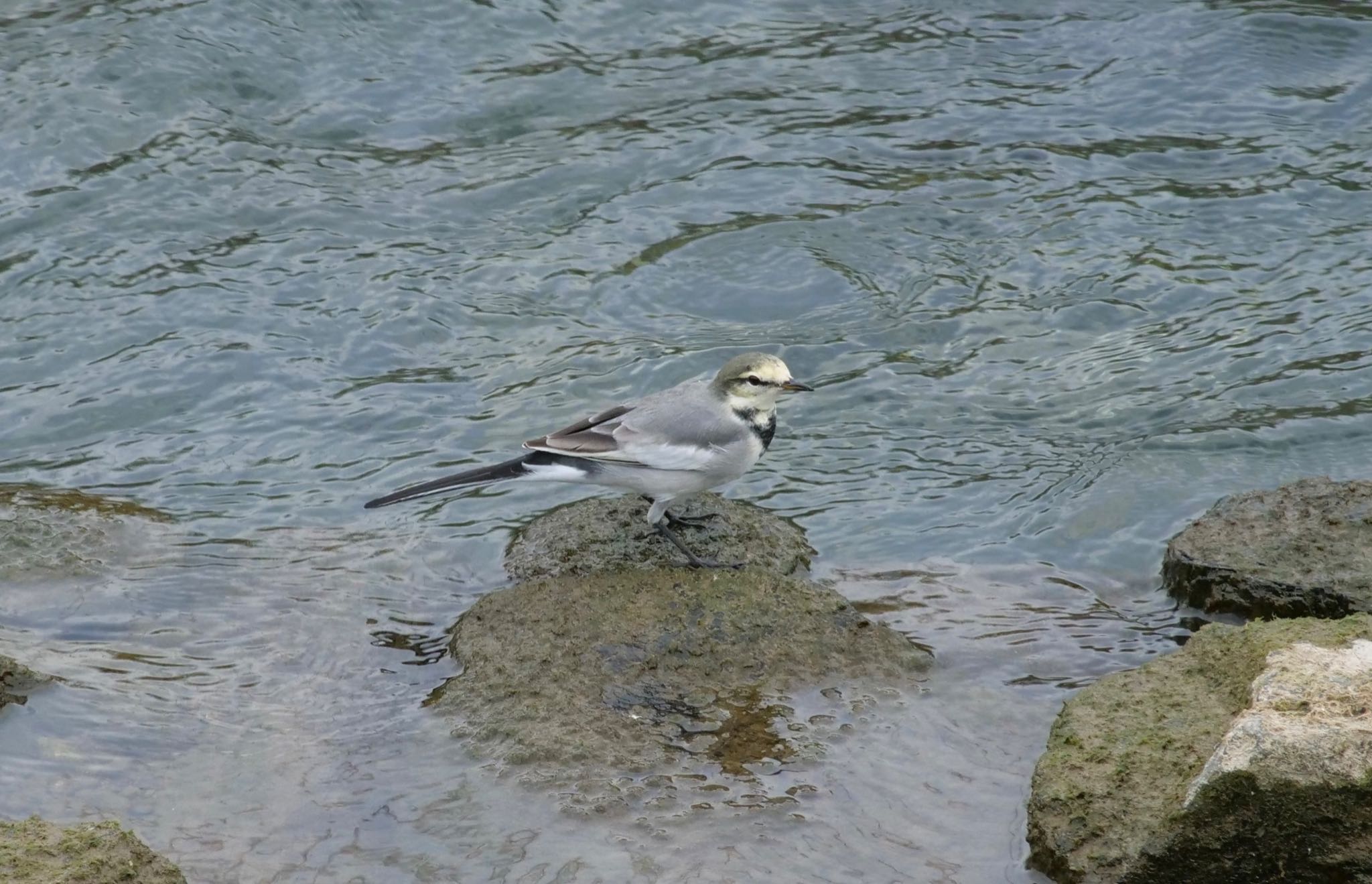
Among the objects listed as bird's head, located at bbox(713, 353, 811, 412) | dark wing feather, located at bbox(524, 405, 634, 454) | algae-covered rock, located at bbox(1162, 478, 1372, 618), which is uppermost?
bird's head, located at bbox(713, 353, 811, 412)

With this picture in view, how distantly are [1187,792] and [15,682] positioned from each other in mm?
5267

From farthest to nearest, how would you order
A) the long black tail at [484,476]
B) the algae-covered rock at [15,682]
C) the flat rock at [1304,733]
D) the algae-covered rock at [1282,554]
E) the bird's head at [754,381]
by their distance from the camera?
the bird's head at [754,381] → the long black tail at [484,476] → the algae-covered rock at [1282,554] → the algae-covered rock at [15,682] → the flat rock at [1304,733]

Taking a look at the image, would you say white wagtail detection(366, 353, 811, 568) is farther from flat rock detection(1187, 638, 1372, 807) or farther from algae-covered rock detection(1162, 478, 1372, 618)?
flat rock detection(1187, 638, 1372, 807)

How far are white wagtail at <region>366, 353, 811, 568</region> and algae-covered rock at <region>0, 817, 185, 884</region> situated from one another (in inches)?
116

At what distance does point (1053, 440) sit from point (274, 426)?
18.0ft

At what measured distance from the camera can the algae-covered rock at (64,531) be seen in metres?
8.44

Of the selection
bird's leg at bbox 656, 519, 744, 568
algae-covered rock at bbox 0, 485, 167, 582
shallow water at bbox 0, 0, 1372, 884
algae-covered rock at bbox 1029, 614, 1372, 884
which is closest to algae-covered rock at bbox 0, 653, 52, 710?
shallow water at bbox 0, 0, 1372, 884

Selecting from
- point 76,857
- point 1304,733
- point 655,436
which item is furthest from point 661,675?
point 1304,733

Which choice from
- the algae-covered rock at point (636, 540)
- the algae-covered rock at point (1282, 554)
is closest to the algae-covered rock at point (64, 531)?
the algae-covered rock at point (636, 540)

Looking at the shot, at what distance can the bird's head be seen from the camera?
314 inches

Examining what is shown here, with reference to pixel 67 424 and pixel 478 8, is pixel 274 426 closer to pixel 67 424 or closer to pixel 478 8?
pixel 67 424

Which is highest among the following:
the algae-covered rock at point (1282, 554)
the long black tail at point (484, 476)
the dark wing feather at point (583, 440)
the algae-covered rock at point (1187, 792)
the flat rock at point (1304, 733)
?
the dark wing feather at point (583, 440)

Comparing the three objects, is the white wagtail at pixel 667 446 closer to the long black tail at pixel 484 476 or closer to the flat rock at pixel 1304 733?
the long black tail at pixel 484 476

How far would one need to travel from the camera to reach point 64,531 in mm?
8781
